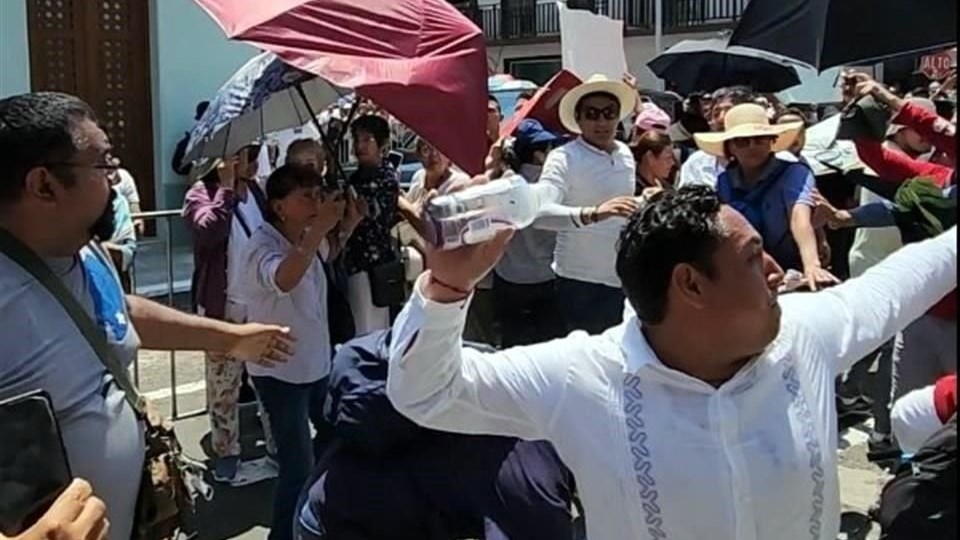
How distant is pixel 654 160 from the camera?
603 centimetres

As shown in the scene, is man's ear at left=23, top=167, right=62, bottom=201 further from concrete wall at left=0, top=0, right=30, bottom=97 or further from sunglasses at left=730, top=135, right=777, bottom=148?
concrete wall at left=0, top=0, right=30, bottom=97

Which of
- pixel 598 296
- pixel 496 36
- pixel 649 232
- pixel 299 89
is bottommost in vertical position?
pixel 598 296

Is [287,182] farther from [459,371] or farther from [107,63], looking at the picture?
[107,63]

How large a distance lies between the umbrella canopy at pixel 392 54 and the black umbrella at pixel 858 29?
1.18 meters

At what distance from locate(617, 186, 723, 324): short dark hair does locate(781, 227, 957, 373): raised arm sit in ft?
0.88

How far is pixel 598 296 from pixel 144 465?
302 centimetres

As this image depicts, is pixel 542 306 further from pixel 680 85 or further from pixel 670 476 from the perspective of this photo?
pixel 680 85

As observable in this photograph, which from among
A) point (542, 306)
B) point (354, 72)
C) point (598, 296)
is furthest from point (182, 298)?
point (354, 72)

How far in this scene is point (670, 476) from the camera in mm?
1879

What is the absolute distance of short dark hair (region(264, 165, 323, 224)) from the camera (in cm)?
414

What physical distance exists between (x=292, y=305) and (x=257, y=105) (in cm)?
89

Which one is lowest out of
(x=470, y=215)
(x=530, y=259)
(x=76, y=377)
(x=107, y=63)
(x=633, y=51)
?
(x=530, y=259)

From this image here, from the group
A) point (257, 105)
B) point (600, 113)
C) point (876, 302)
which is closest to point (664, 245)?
point (876, 302)

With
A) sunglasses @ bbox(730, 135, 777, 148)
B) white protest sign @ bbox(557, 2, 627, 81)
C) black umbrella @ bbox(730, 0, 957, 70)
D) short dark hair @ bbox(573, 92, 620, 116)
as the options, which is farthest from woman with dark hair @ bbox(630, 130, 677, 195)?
black umbrella @ bbox(730, 0, 957, 70)
